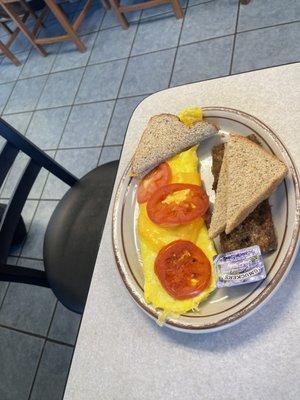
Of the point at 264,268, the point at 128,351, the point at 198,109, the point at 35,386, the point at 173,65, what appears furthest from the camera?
the point at 173,65

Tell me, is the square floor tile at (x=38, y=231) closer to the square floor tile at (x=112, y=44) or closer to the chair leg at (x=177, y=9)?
the square floor tile at (x=112, y=44)

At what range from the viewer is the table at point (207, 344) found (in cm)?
62

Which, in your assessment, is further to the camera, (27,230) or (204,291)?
(27,230)

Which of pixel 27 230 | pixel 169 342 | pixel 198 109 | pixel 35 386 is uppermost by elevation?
pixel 198 109

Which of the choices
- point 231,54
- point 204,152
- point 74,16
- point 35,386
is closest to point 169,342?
point 204,152

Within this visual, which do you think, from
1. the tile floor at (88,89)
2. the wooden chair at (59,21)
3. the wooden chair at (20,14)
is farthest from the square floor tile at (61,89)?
the wooden chair at (20,14)

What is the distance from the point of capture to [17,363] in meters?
1.75

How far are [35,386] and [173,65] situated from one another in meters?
2.10

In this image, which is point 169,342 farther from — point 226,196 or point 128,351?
point 226,196

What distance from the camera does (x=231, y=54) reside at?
2070 millimetres

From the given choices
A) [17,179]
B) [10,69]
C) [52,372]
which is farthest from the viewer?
[10,69]

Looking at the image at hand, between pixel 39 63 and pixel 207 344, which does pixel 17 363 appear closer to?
pixel 207 344

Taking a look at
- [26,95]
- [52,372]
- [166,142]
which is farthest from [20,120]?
[166,142]

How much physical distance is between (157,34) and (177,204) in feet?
6.96
